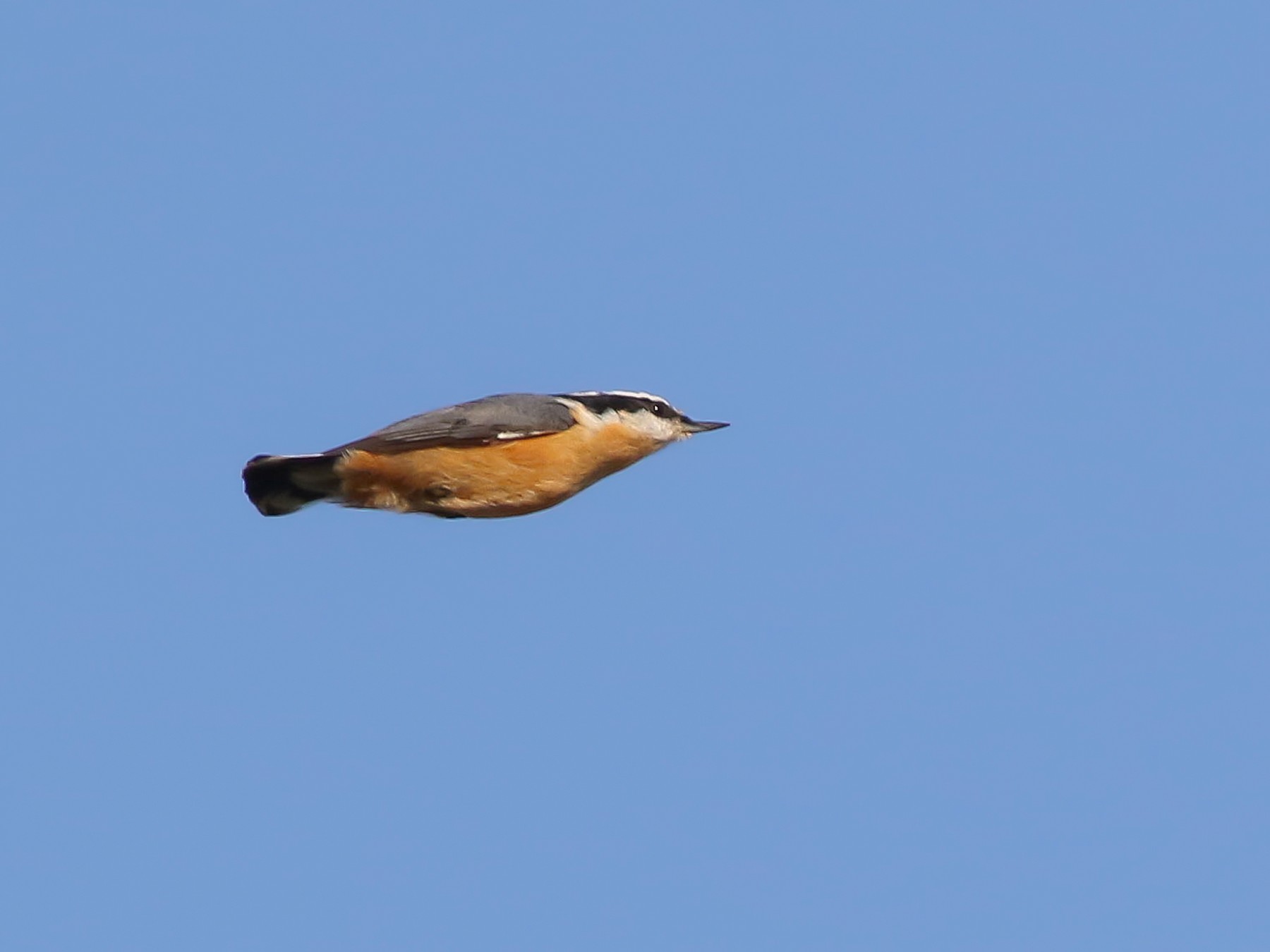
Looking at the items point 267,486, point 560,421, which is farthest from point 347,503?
point 560,421

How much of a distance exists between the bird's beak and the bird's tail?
2.34m

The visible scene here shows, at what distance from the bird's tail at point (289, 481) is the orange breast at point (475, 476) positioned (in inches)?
3.8

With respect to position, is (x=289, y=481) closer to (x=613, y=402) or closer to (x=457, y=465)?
(x=457, y=465)

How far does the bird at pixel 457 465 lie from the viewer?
12.2 meters

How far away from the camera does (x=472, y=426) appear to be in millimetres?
12312

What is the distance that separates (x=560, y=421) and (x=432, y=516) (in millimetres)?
964

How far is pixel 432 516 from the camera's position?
1257cm

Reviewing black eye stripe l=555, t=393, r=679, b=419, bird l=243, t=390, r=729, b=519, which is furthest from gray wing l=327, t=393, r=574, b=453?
black eye stripe l=555, t=393, r=679, b=419

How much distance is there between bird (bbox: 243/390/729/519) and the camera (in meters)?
12.2

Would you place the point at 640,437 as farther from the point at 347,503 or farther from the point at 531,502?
the point at 347,503

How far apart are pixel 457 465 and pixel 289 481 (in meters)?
1.02

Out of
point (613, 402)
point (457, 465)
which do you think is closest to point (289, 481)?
point (457, 465)

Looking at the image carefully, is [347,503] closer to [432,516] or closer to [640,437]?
[432,516]

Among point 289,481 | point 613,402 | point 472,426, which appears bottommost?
point 289,481
